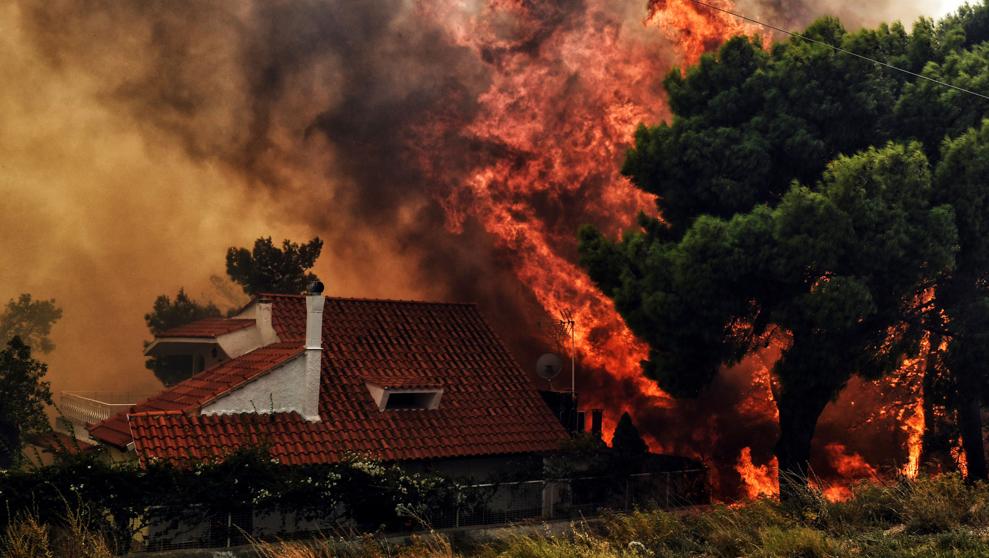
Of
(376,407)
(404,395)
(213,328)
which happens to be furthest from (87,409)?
(404,395)

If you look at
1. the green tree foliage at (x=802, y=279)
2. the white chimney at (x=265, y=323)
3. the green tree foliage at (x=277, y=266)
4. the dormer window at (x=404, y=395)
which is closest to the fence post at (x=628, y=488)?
the green tree foliage at (x=802, y=279)

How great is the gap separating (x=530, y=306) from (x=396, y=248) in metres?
12.5

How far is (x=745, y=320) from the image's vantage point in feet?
96.2

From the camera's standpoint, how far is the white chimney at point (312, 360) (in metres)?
25.4

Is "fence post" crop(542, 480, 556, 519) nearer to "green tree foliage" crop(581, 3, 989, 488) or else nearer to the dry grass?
"green tree foliage" crop(581, 3, 989, 488)

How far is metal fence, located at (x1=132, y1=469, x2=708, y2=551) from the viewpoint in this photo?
21.1m

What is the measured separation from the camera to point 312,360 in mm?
25438

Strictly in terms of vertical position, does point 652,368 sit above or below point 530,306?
below

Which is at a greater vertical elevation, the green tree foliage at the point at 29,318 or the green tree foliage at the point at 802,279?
the green tree foliage at the point at 29,318

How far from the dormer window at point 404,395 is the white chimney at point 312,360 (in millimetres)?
1990

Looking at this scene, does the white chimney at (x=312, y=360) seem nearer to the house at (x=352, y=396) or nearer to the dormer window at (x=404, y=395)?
the house at (x=352, y=396)

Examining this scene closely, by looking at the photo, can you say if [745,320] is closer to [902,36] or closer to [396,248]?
[902,36]

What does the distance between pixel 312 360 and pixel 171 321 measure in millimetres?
32255

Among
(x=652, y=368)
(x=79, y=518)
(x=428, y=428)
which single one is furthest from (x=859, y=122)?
(x=79, y=518)
